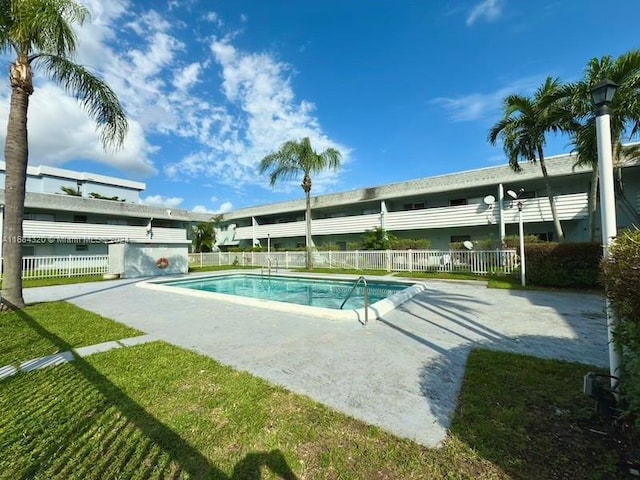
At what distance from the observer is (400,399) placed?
3.27 meters

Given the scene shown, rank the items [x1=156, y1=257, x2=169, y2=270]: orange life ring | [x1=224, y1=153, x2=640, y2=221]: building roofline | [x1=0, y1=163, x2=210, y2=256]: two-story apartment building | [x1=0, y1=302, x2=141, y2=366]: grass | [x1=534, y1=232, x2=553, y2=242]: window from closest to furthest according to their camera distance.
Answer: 1. [x1=0, y1=302, x2=141, y2=366]: grass
2. [x1=224, y1=153, x2=640, y2=221]: building roofline
3. [x1=156, y1=257, x2=169, y2=270]: orange life ring
4. [x1=534, y1=232, x2=553, y2=242]: window
5. [x1=0, y1=163, x2=210, y2=256]: two-story apartment building

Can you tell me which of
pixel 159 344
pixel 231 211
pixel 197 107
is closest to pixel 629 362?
pixel 159 344

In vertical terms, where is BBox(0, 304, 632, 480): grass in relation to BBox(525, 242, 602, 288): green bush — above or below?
below

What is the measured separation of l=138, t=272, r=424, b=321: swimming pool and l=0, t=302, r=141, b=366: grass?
3.54m

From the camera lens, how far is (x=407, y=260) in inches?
721

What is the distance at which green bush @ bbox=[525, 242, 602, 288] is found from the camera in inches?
410

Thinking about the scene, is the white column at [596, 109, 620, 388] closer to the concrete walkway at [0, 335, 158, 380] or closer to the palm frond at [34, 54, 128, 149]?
the concrete walkway at [0, 335, 158, 380]

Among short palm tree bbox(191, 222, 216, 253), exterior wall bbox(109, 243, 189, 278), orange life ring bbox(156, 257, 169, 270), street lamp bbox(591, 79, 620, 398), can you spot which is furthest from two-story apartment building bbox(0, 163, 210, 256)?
street lamp bbox(591, 79, 620, 398)

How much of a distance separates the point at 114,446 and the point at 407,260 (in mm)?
17424

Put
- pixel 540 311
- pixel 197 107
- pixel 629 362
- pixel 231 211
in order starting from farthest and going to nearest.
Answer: pixel 231 211, pixel 197 107, pixel 540 311, pixel 629 362

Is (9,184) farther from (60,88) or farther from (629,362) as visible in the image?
(629,362)

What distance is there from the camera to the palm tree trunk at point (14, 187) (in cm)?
787

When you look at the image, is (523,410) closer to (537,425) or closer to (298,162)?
(537,425)

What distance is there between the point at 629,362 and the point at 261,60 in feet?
51.7
